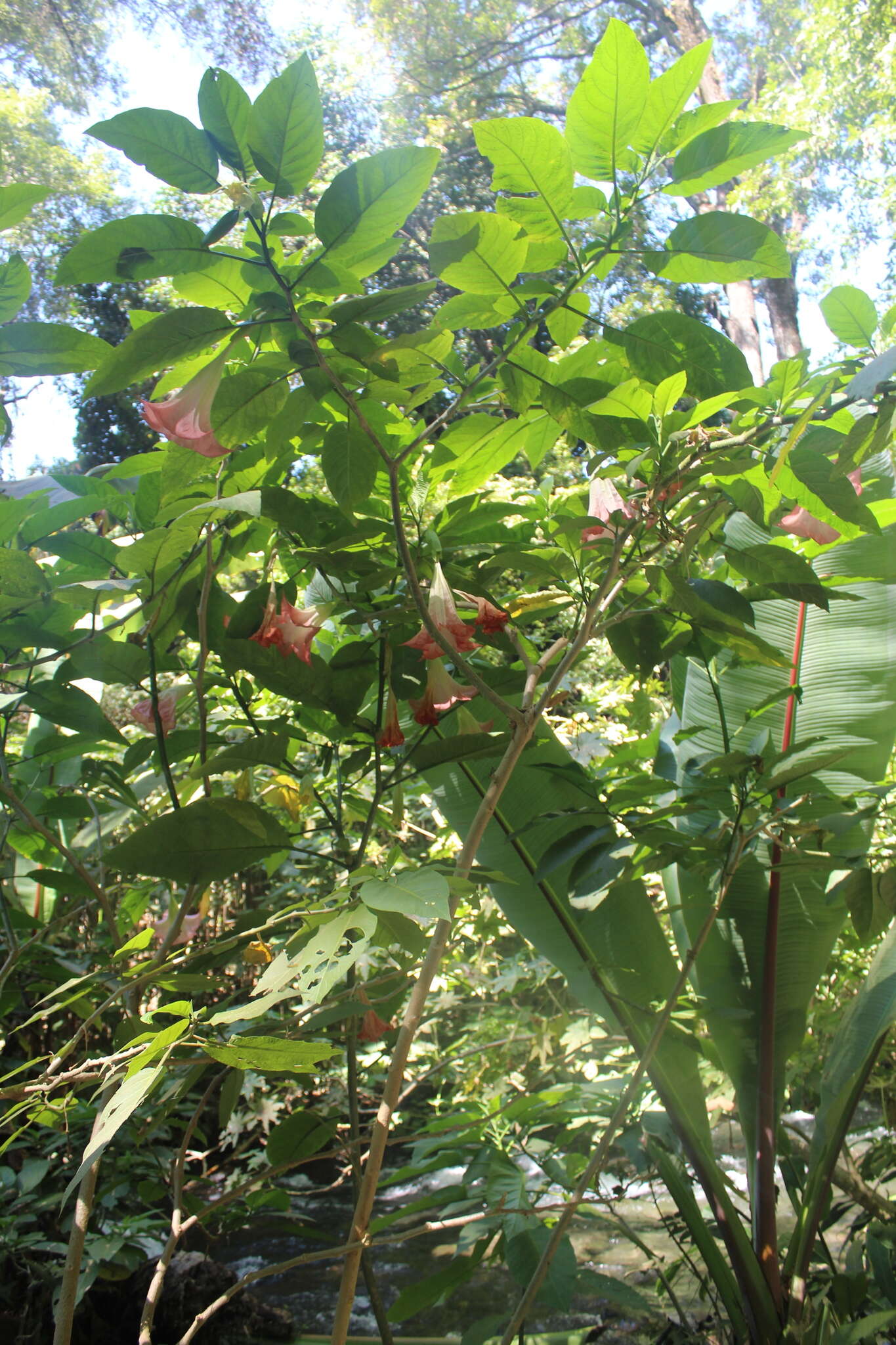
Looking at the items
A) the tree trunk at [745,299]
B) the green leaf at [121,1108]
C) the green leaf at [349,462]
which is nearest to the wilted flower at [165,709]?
the green leaf at [349,462]

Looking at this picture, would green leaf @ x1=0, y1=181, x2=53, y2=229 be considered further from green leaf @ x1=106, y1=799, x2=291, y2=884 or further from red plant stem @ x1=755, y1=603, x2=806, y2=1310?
red plant stem @ x1=755, y1=603, x2=806, y2=1310

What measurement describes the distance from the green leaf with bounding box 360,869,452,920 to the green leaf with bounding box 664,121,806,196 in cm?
39

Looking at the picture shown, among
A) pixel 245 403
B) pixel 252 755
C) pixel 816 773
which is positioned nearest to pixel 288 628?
pixel 252 755

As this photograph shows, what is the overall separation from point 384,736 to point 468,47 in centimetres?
747

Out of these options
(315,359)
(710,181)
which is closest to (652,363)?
(710,181)

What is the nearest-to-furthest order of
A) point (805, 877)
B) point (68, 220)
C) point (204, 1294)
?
point (805, 877)
point (204, 1294)
point (68, 220)

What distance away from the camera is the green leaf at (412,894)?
0.34m

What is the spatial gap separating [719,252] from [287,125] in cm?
25

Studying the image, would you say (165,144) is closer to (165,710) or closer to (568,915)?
(165,710)

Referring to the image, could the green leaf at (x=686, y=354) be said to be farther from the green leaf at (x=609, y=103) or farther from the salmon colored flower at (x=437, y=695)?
the salmon colored flower at (x=437, y=695)

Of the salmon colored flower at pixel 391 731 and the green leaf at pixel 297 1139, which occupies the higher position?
the salmon colored flower at pixel 391 731

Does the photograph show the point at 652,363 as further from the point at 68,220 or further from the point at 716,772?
the point at 68,220

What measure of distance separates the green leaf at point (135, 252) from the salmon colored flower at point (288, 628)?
0.82 ft

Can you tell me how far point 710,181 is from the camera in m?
0.50
